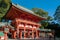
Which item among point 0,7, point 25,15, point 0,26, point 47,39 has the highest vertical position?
point 0,7

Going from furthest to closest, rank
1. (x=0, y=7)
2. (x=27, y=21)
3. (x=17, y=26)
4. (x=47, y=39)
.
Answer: (x=0, y=7)
(x=27, y=21)
(x=17, y=26)
(x=47, y=39)

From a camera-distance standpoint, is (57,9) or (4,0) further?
(57,9)

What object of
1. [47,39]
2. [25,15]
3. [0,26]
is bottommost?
[47,39]

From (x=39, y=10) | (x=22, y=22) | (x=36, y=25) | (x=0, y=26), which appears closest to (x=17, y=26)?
(x=22, y=22)

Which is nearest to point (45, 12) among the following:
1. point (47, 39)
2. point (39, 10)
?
point (39, 10)

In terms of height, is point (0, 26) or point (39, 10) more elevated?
point (39, 10)

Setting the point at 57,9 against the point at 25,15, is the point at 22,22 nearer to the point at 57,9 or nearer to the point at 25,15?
the point at 25,15

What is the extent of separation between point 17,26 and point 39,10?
19.1m

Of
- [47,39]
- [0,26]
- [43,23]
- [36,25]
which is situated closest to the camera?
[47,39]

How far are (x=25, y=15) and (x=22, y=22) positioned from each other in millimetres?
1519

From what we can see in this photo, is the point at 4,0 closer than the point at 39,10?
Yes

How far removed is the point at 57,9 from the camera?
39.6 m

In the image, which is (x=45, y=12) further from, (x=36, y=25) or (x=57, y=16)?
(x=36, y=25)

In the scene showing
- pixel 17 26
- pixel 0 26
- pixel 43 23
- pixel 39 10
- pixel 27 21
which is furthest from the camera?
pixel 39 10
